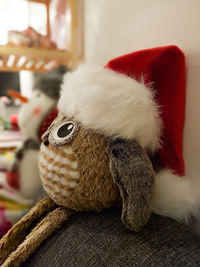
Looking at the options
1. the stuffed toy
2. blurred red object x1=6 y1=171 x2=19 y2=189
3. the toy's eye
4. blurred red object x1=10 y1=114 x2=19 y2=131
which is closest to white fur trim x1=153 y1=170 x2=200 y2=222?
the stuffed toy

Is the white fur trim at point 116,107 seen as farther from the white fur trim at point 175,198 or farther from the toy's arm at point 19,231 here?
the toy's arm at point 19,231

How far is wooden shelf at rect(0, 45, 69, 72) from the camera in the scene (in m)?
0.83

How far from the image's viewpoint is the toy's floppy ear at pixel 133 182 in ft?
1.16

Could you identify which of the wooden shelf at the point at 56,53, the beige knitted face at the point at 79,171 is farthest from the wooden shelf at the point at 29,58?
the beige knitted face at the point at 79,171

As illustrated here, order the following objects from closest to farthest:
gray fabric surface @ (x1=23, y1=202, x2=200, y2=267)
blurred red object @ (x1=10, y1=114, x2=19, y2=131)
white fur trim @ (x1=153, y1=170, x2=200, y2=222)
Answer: gray fabric surface @ (x1=23, y1=202, x2=200, y2=267) < white fur trim @ (x1=153, y1=170, x2=200, y2=222) < blurred red object @ (x1=10, y1=114, x2=19, y2=131)

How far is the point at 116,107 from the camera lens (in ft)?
1.35

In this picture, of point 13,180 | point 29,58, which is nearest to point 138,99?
point 13,180

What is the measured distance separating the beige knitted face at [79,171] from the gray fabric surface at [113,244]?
0.12 feet

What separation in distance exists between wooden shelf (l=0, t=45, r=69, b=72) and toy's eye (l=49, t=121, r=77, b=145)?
21.1 inches

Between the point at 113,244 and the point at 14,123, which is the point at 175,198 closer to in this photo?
the point at 113,244

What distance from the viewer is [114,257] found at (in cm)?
35

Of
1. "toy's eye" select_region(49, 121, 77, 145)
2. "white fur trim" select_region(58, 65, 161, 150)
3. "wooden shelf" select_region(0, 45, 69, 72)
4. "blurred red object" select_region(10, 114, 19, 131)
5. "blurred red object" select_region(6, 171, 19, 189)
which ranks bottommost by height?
"blurred red object" select_region(6, 171, 19, 189)

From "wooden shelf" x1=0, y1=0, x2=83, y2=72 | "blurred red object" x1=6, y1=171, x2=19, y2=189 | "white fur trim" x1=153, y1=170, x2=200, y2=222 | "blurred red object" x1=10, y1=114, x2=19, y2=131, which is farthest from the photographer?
"blurred red object" x1=10, y1=114, x2=19, y2=131

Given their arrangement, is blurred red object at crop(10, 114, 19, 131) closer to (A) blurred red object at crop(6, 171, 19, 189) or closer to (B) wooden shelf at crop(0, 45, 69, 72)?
(B) wooden shelf at crop(0, 45, 69, 72)
